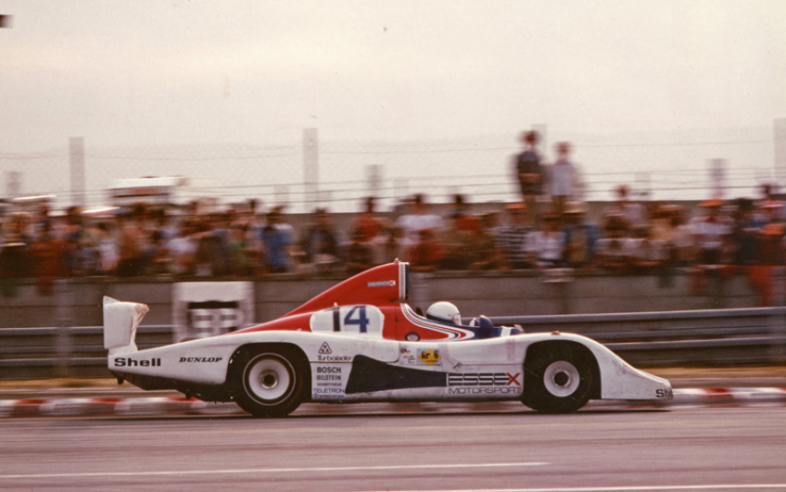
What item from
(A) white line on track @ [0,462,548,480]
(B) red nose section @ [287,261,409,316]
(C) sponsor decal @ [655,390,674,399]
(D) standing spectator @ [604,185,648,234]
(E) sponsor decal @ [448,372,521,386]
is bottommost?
(C) sponsor decal @ [655,390,674,399]

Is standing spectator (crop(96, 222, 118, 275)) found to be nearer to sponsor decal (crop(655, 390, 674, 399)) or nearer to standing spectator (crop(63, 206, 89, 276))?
standing spectator (crop(63, 206, 89, 276))

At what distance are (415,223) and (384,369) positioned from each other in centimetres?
454

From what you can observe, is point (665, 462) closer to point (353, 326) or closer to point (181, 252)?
point (353, 326)

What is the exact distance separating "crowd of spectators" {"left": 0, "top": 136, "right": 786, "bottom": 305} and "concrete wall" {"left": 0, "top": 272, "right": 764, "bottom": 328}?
0.15m

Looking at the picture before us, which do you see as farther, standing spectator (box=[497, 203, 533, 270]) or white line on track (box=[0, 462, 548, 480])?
standing spectator (box=[497, 203, 533, 270])

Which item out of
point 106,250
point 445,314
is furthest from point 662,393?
point 106,250

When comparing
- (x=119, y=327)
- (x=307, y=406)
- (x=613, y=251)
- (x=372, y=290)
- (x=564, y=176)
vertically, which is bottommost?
(x=307, y=406)

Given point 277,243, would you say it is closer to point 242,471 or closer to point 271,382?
point 271,382

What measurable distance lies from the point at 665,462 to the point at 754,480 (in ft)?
2.19

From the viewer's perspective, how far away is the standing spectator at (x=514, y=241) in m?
13.1

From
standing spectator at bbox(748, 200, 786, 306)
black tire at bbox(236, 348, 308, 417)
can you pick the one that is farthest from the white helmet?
standing spectator at bbox(748, 200, 786, 306)

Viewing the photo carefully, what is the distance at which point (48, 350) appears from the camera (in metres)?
12.7

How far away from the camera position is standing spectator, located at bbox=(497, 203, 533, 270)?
1310cm

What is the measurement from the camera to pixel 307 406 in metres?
10.0
